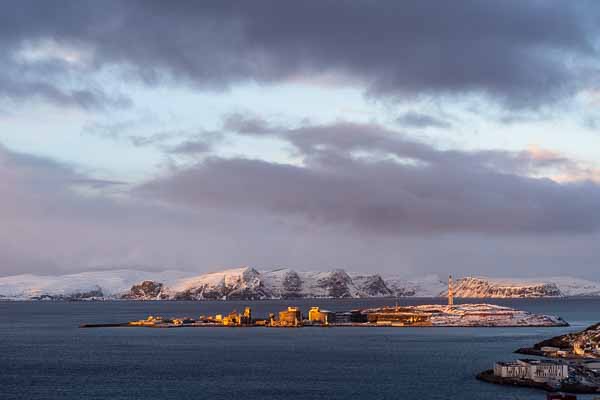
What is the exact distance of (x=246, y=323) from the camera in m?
197

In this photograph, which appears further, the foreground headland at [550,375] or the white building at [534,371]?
the white building at [534,371]

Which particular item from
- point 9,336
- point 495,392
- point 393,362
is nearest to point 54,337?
point 9,336

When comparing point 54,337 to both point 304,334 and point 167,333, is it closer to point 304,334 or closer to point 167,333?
point 167,333

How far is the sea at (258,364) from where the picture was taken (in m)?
79.9

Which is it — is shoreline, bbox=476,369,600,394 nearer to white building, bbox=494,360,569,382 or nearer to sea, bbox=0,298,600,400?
white building, bbox=494,360,569,382

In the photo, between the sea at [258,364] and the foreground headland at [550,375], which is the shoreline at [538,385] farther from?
the sea at [258,364]

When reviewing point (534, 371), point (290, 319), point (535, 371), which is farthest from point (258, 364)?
point (290, 319)

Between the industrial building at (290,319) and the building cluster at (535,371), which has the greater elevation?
the industrial building at (290,319)

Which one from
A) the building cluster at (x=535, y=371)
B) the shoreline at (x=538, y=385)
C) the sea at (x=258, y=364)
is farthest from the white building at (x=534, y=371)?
the sea at (x=258, y=364)

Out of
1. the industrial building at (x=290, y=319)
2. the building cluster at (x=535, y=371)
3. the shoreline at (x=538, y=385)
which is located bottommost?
the shoreline at (x=538, y=385)

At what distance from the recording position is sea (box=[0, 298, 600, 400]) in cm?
7988

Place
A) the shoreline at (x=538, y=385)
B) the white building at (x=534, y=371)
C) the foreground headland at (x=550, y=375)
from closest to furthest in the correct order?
1. the shoreline at (x=538, y=385)
2. the foreground headland at (x=550, y=375)
3. the white building at (x=534, y=371)

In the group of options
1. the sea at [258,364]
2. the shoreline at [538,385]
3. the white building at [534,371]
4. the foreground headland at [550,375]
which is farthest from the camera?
the white building at [534,371]

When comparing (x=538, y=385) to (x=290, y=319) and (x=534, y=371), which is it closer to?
(x=534, y=371)
